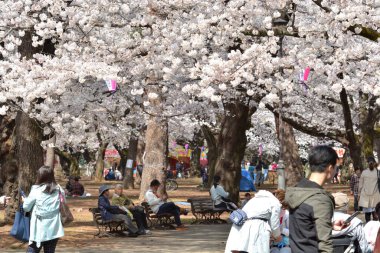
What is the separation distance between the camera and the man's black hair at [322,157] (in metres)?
6.12

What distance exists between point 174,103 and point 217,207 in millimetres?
2824

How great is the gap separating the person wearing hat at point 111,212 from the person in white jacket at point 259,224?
30.0 ft

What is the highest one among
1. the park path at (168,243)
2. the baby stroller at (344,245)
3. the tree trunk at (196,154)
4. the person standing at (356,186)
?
the tree trunk at (196,154)

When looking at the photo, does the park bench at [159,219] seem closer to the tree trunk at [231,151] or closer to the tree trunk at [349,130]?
the tree trunk at [231,151]

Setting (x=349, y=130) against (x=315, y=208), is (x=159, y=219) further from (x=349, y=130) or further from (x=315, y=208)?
(x=315, y=208)

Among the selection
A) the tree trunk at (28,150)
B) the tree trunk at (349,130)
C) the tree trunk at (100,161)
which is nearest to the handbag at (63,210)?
the tree trunk at (28,150)

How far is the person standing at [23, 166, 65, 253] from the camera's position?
10508mm

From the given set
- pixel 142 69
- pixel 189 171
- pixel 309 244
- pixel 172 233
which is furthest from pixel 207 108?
pixel 189 171

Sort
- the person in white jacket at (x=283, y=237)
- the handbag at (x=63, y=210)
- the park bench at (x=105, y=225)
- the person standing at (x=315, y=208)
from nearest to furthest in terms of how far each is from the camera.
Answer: the person standing at (x=315, y=208) → the person in white jacket at (x=283, y=237) → the handbag at (x=63, y=210) → the park bench at (x=105, y=225)

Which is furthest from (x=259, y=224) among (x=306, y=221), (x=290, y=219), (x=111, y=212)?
(x=111, y=212)

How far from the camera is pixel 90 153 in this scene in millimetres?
71812

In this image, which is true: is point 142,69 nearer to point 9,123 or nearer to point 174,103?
point 174,103

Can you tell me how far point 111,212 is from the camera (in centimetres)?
1808

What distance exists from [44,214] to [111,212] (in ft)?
24.6
